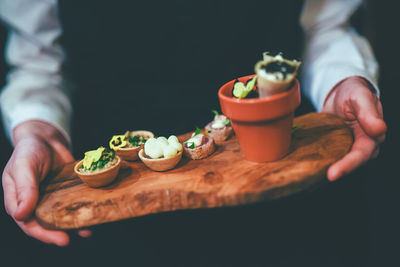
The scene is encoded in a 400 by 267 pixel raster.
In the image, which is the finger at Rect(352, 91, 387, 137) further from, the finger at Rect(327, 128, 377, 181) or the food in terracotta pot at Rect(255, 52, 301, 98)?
the food in terracotta pot at Rect(255, 52, 301, 98)

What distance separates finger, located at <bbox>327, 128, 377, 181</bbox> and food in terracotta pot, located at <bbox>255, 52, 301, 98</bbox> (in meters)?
0.28

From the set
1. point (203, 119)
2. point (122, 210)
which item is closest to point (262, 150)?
point (122, 210)

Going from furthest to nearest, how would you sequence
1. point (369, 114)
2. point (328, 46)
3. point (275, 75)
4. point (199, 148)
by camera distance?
point (328, 46) → point (199, 148) → point (369, 114) → point (275, 75)

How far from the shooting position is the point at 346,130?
41.6 inches

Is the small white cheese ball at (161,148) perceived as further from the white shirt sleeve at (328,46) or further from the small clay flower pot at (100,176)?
the white shirt sleeve at (328,46)

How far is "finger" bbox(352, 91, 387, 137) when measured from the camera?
910 mm

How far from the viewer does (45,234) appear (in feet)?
3.27

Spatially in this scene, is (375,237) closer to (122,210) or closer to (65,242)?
(122,210)

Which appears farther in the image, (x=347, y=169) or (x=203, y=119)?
(x=203, y=119)

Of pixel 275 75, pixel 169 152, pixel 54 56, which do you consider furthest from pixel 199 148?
pixel 54 56

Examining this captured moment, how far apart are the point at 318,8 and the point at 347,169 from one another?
1109mm

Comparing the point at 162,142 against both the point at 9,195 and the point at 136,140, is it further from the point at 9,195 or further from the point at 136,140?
the point at 9,195

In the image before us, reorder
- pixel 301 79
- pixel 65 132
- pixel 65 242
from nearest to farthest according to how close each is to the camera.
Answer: pixel 65 242
pixel 65 132
pixel 301 79

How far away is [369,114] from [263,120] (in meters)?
0.36
